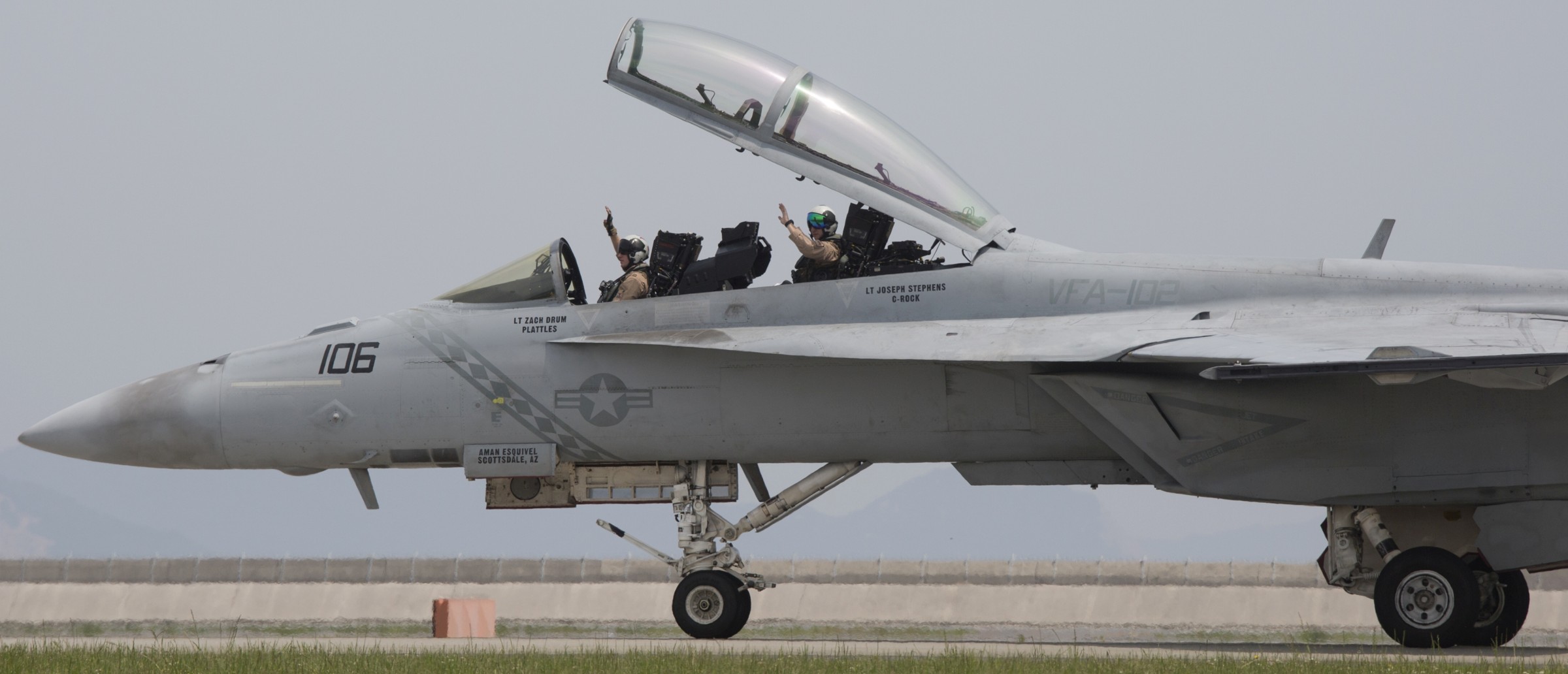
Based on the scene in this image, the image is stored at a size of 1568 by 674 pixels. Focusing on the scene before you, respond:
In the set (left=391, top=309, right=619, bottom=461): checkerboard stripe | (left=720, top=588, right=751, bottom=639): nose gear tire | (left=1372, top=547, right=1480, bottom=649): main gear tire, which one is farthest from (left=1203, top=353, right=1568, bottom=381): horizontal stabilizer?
(left=391, top=309, right=619, bottom=461): checkerboard stripe

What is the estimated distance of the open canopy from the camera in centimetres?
1202

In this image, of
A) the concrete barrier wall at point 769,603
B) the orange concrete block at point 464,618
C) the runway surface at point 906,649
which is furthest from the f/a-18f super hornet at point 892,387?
the concrete barrier wall at point 769,603

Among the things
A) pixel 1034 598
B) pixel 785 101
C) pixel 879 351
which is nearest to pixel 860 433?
pixel 879 351

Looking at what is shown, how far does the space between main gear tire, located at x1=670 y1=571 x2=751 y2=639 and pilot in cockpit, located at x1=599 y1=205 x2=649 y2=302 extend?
243 centimetres

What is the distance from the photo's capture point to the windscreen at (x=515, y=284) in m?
12.7

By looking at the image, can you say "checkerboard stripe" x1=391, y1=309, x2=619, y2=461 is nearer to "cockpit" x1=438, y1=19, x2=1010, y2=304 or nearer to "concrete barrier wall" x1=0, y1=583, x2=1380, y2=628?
"cockpit" x1=438, y1=19, x2=1010, y2=304

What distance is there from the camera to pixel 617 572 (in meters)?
19.2

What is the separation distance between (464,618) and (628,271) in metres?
4.79

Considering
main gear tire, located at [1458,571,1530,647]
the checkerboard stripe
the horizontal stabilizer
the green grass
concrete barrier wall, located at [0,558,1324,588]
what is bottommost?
the green grass

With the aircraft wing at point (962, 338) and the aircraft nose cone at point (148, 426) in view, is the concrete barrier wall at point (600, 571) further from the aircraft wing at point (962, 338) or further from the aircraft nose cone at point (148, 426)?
the aircraft wing at point (962, 338)

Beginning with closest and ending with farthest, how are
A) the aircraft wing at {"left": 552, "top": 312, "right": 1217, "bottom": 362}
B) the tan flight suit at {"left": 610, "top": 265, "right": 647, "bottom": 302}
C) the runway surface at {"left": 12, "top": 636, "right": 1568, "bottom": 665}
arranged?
the runway surface at {"left": 12, "top": 636, "right": 1568, "bottom": 665} < the aircraft wing at {"left": 552, "top": 312, "right": 1217, "bottom": 362} < the tan flight suit at {"left": 610, "top": 265, "right": 647, "bottom": 302}

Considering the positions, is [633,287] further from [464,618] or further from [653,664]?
[464,618]

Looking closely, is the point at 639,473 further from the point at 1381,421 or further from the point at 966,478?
the point at 1381,421

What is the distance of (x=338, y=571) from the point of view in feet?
64.2
